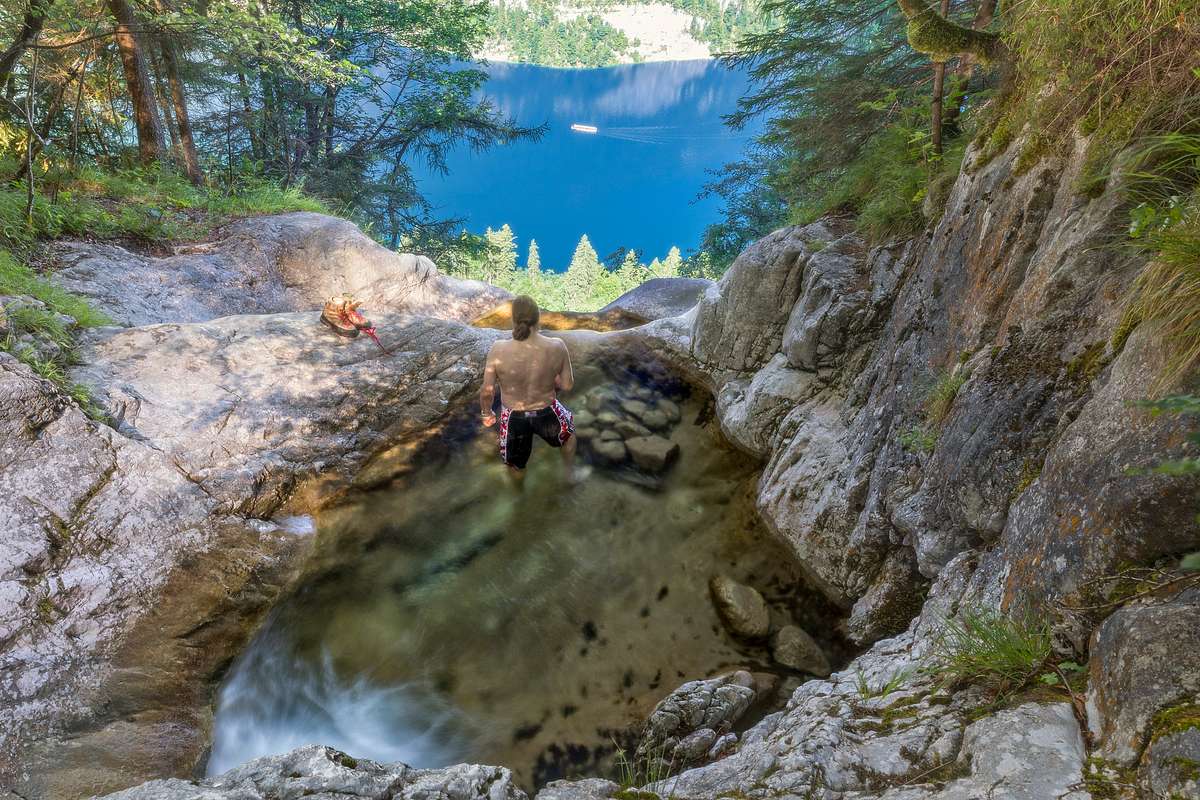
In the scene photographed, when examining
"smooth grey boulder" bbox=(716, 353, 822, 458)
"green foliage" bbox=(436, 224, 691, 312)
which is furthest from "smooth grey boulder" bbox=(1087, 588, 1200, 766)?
"green foliage" bbox=(436, 224, 691, 312)

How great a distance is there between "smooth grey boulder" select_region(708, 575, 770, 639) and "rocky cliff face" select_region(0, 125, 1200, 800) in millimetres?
650

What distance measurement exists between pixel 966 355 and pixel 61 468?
7.34m

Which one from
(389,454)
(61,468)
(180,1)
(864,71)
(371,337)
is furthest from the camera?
(180,1)

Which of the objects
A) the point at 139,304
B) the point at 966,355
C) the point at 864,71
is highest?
the point at 864,71

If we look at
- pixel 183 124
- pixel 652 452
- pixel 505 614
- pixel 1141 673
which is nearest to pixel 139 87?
pixel 183 124

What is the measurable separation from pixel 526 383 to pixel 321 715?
3.33m

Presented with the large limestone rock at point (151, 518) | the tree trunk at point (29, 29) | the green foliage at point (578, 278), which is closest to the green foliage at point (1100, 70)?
the large limestone rock at point (151, 518)

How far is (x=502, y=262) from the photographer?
3559 centimetres

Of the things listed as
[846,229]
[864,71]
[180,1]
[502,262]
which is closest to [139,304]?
[180,1]

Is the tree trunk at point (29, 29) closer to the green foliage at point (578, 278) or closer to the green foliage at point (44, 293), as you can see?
the green foliage at point (44, 293)

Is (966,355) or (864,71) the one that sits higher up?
(864,71)

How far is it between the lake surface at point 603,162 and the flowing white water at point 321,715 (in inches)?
2148

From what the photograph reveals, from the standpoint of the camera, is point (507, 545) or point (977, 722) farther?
point (507, 545)

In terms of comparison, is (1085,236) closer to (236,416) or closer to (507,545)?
(507,545)
